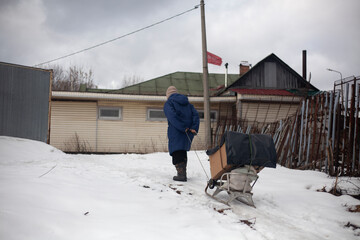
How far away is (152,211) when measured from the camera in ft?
9.45

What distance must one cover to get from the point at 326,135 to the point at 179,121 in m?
3.46

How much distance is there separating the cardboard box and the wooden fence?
275cm

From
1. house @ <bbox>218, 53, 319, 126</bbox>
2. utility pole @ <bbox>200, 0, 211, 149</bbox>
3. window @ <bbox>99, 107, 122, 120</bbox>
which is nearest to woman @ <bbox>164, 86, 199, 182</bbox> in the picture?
utility pole @ <bbox>200, 0, 211, 149</bbox>

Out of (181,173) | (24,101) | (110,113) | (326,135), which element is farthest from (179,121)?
(110,113)

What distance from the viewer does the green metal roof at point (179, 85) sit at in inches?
549

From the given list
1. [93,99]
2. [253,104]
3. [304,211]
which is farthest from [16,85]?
[253,104]

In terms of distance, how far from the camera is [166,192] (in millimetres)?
3742

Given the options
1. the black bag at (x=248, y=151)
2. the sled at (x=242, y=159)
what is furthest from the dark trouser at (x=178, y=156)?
the black bag at (x=248, y=151)

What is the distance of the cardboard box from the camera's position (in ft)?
11.0

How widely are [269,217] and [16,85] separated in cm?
874

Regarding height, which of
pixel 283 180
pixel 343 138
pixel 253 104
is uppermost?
pixel 253 104

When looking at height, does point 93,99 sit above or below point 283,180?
above

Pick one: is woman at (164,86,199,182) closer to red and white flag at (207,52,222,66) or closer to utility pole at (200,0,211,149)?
utility pole at (200,0,211,149)

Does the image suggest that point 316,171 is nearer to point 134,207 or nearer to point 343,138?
point 343,138
